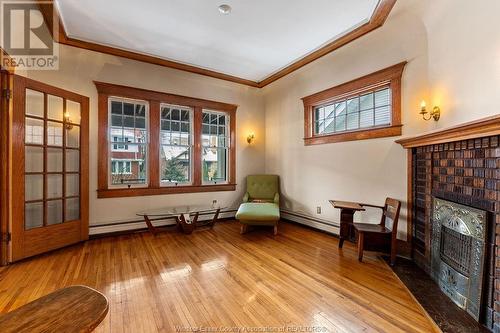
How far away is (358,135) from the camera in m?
3.30

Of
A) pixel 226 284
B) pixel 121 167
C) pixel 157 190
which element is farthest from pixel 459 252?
pixel 121 167

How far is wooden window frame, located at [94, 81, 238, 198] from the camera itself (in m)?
3.57

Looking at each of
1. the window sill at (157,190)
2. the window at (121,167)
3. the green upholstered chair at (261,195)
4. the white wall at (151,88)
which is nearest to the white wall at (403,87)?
the green upholstered chair at (261,195)

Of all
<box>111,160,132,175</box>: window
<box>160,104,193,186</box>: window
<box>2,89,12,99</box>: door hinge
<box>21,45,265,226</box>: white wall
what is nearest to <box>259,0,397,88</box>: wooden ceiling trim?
<box>21,45,265,226</box>: white wall

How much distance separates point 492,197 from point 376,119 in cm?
179

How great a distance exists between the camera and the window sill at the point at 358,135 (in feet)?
9.61

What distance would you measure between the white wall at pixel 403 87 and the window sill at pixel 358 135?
0.08 meters

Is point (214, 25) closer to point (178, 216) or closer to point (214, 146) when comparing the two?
point (214, 146)

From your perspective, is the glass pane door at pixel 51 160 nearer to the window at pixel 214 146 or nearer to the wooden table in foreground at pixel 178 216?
the wooden table in foreground at pixel 178 216

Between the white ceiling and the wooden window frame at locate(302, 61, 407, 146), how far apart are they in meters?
0.71

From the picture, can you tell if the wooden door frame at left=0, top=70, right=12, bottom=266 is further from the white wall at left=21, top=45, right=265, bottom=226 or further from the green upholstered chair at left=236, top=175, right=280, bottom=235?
the green upholstered chair at left=236, top=175, right=280, bottom=235

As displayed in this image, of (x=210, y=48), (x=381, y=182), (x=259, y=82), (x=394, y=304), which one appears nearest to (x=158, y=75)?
(x=210, y=48)

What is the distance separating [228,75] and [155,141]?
77.3 inches

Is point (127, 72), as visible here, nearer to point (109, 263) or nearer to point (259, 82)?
point (259, 82)
